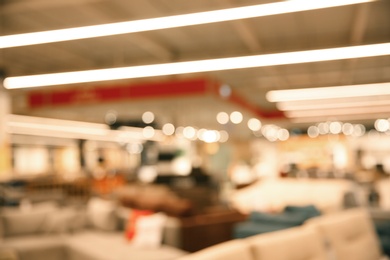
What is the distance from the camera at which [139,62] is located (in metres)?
9.00

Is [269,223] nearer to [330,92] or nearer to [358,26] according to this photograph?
[358,26]

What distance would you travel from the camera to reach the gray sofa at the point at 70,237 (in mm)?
5105

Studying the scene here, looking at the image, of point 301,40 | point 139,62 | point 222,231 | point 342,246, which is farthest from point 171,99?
point 342,246

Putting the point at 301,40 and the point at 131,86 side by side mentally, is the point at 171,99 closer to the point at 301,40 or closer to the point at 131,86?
the point at 131,86

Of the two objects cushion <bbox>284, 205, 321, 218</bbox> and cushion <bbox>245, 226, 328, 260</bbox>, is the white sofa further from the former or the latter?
cushion <bbox>284, 205, 321, 218</bbox>

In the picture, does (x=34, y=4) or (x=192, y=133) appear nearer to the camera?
(x=34, y=4)

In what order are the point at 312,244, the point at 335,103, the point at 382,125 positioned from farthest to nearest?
the point at 382,125 → the point at 335,103 → the point at 312,244

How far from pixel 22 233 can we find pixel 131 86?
3403 mm

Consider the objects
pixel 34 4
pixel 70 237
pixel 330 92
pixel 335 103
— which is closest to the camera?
pixel 34 4

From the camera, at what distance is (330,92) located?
379 inches

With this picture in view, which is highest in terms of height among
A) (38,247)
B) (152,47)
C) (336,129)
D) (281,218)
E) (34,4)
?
(152,47)

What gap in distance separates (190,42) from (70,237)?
3929mm

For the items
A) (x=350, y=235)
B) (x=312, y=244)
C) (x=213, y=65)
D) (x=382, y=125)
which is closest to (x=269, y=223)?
(x=350, y=235)

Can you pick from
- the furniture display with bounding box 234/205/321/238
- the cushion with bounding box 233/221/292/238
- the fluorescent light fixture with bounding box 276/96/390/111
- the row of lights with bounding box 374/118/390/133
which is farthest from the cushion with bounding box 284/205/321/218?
the row of lights with bounding box 374/118/390/133
